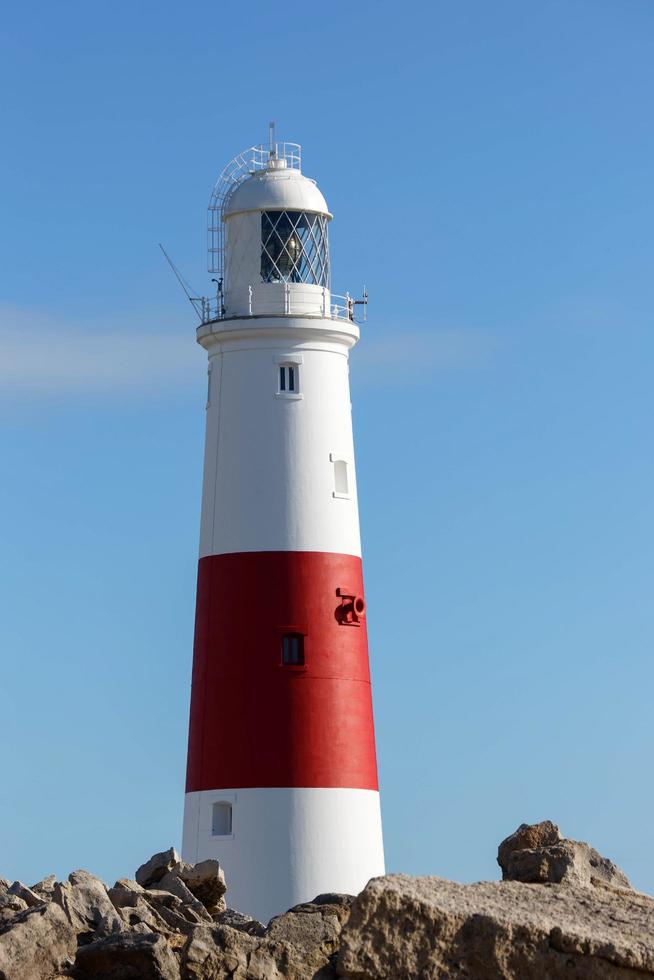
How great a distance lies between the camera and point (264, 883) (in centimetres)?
2559

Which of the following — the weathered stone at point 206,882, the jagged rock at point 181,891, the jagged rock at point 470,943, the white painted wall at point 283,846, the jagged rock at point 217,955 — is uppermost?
the white painted wall at point 283,846

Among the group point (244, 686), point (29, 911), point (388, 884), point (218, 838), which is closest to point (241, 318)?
point (244, 686)

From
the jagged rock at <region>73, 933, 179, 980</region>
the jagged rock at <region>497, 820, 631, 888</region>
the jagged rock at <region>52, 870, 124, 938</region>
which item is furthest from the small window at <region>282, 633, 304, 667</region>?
the jagged rock at <region>73, 933, 179, 980</region>

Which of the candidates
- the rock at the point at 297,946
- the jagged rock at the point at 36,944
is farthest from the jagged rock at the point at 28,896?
the rock at the point at 297,946

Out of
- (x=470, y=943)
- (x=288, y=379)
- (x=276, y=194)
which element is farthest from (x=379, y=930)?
(x=276, y=194)

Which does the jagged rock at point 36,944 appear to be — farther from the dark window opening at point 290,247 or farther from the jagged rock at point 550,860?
the dark window opening at point 290,247

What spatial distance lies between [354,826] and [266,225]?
28.6 feet

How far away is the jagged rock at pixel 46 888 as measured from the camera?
45.9 ft

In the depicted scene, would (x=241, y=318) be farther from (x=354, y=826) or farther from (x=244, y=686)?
(x=354, y=826)

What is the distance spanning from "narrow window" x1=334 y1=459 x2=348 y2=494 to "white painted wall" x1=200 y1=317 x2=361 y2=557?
77mm

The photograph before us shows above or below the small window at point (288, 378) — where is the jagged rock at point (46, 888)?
below

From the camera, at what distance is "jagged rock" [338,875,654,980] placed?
1012cm

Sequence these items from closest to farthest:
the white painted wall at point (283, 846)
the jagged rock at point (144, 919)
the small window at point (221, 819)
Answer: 1. the jagged rock at point (144, 919)
2. the white painted wall at point (283, 846)
3. the small window at point (221, 819)

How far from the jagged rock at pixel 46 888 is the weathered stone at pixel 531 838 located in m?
3.29
